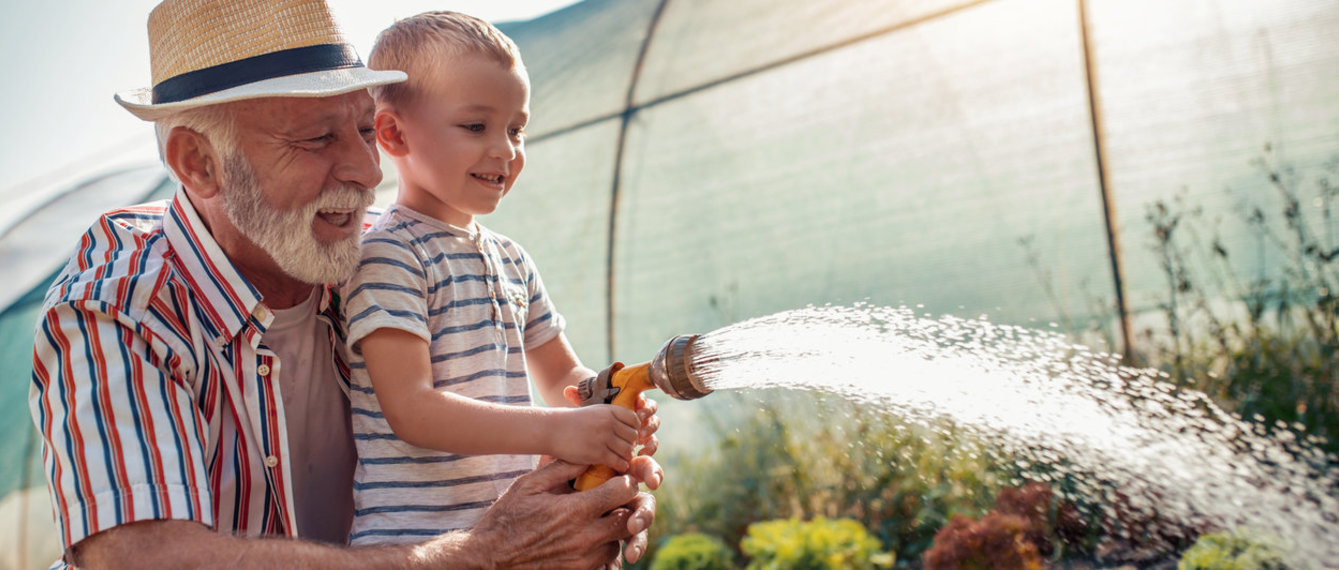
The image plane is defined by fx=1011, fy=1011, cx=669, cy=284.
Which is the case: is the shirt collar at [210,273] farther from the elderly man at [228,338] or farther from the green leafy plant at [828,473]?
the green leafy plant at [828,473]

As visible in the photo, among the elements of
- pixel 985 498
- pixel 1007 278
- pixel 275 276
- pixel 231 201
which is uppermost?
pixel 231 201

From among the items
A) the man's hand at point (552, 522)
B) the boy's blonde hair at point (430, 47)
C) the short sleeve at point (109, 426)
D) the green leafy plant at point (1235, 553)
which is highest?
the boy's blonde hair at point (430, 47)

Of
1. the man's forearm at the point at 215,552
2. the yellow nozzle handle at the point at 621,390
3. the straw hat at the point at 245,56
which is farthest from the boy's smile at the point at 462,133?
the man's forearm at the point at 215,552

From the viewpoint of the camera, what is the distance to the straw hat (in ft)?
6.64

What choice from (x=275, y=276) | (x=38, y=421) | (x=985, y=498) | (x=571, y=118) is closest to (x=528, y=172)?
(x=571, y=118)

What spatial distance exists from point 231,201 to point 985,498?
3.06 meters

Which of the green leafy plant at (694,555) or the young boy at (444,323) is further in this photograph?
the green leafy plant at (694,555)

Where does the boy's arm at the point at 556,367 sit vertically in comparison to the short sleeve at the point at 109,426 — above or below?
below

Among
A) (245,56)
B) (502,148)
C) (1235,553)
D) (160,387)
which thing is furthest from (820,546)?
(245,56)

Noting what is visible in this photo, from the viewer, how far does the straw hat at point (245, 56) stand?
2.03 m

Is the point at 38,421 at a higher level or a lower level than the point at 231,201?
lower

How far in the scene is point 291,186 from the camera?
6.89 feet

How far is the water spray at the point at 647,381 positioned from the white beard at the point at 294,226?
0.56 m

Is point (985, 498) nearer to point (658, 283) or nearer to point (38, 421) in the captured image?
point (658, 283)
